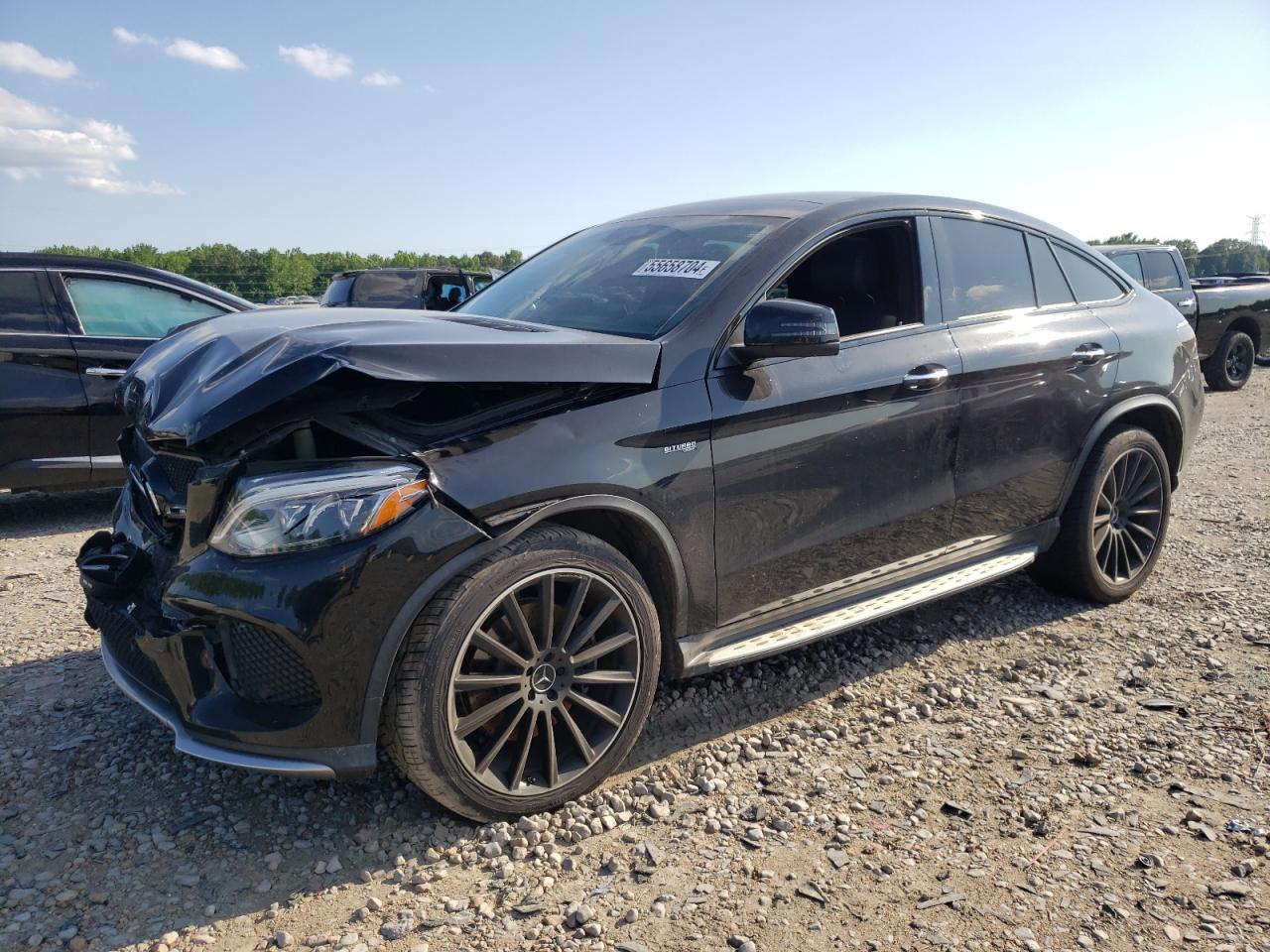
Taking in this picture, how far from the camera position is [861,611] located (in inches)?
131

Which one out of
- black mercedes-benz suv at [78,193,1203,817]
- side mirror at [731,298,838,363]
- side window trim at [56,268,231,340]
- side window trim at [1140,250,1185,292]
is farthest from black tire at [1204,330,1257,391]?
side window trim at [56,268,231,340]

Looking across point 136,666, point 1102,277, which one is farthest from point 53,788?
point 1102,277

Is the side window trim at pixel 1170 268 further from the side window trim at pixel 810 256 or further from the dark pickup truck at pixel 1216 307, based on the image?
the side window trim at pixel 810 256

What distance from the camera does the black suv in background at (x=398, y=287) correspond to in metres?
A: 11.1

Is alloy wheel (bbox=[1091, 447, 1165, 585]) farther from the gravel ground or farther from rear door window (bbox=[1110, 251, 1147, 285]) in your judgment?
rear door window (bbox=[1110, 251, 1147, 285])

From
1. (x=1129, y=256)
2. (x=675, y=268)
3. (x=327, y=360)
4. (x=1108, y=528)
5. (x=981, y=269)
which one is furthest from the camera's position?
(x=1129, y=256)

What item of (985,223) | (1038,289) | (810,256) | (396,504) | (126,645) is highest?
(985,223)

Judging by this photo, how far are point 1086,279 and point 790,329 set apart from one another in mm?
2288

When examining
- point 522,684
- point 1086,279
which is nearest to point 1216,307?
point 1086,279

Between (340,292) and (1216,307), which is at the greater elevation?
(340,292)

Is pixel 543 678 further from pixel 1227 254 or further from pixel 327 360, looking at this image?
pixel 1227 254

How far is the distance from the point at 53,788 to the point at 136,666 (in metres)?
0.59

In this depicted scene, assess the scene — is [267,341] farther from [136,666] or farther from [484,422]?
[136,666]

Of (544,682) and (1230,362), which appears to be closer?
(544,682)
